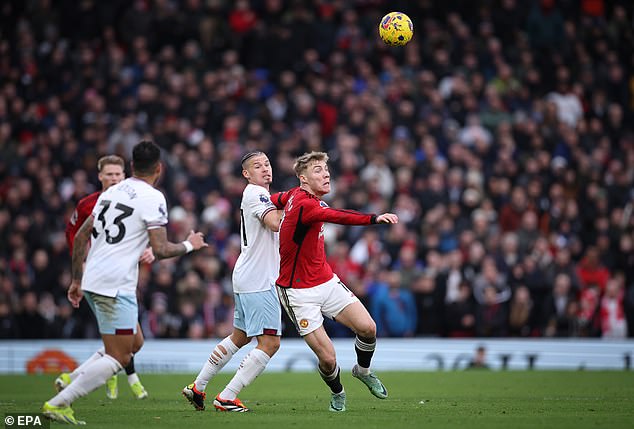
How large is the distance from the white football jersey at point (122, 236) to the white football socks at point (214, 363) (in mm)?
1688

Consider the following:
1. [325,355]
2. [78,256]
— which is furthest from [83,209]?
[325,355]

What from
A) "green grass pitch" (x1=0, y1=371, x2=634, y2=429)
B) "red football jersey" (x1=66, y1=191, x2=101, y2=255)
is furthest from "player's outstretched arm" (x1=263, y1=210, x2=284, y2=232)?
"red football jersey" (x1=66, y1=191, x2=101, y2=255)

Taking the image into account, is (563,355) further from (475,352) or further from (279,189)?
(279,189)

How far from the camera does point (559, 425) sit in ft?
29.7

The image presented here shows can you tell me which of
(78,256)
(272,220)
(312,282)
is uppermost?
(272,220)

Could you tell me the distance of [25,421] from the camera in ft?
30.1

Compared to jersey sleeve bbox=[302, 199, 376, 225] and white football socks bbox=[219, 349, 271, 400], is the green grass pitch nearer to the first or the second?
white football socks bbox=[219, 349, 271, 400]

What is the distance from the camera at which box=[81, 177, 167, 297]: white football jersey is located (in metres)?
9.22

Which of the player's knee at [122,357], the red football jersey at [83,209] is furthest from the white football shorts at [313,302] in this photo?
the red football jersey at [83,209]

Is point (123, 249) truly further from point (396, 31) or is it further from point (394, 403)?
point (396, 31)

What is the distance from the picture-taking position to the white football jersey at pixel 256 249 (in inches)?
419

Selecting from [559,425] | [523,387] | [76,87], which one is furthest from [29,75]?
[559,425]

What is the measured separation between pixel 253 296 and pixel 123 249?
1.75 m

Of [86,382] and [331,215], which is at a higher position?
[331,215]
